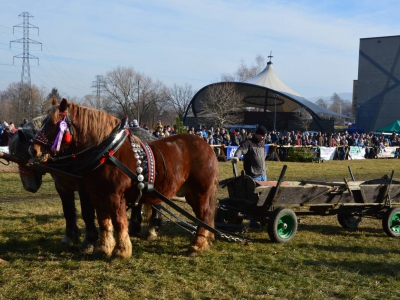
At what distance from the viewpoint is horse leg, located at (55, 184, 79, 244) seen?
6.39m

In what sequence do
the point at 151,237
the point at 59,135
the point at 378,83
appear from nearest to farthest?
the point at 59,135, the point at 151,237, the point at 378,83

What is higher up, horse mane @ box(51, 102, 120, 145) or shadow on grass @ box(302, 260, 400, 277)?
horse mane @ box(51, 102, 120, 145)

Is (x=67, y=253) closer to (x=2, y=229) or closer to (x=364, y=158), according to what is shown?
(x=2, y=229)

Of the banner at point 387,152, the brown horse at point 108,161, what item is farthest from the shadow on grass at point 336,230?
the banner at point 387,152

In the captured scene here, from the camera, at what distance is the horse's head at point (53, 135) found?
197 inches

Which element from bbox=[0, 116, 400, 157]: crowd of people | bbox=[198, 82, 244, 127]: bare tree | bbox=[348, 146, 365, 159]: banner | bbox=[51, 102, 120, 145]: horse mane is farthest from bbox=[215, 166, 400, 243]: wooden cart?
bbox=[198, 82, 244, 127]: bare tree

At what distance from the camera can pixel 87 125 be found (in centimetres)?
529

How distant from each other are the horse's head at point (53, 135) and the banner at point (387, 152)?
2857 cm

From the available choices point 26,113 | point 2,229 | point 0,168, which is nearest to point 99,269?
point 2,229

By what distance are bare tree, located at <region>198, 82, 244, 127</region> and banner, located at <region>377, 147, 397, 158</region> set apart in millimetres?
20596

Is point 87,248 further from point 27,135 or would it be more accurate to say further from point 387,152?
point 387,152

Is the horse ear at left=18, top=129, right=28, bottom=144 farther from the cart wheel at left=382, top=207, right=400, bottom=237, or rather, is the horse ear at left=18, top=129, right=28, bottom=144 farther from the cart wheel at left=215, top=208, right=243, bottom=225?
the cart wheel at left=382, top=207, right=400, bottom=237

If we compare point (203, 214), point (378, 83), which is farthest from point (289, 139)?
point (378, 83)

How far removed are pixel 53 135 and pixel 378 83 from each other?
5398 cm
